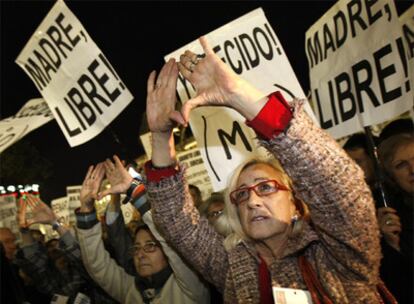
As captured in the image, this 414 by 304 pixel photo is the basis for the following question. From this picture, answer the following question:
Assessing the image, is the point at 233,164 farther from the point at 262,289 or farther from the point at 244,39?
the point at 262,289

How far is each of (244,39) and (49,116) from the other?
195 centimetres

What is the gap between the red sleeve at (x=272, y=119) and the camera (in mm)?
1678

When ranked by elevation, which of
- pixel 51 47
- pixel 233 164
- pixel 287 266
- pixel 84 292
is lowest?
pixel 84 292

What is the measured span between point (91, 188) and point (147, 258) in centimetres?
96

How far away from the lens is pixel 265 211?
2.14 m

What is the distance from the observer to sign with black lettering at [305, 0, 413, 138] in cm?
278

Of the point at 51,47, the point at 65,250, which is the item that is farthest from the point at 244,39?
the point at 65,250

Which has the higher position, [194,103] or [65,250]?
[194,103]

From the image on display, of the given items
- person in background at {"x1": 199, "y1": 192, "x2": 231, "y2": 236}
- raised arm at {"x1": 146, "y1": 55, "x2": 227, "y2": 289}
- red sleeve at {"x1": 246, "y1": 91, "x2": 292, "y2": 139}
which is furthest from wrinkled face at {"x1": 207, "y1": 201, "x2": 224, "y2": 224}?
red sleeve at {"x1": 246, "y1": 91, "x2": 292, "y2": 139}

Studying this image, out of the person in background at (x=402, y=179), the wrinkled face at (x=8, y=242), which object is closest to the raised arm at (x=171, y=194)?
the person in background at (x=402, y=179)

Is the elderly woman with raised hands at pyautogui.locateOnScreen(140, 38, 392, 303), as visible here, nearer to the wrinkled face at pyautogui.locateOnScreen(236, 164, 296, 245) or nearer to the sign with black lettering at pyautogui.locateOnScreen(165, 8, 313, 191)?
the wrinkled face at pyautogui.locateOnScreen(236, 164, 296, 245)

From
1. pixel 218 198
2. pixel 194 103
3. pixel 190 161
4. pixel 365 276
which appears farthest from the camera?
pixel 190 161

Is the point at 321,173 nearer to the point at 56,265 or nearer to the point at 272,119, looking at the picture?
the point at 272,119

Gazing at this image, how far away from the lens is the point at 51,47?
3.89 meters
